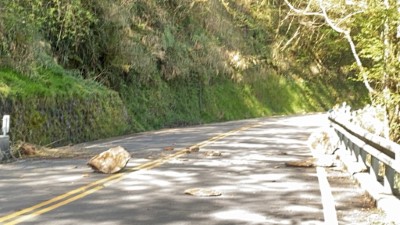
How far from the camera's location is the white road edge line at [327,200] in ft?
25.5

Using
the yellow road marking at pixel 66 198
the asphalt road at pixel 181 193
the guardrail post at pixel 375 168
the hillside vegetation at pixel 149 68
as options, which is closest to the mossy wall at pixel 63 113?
the hillside vegetation at pixel 149 68

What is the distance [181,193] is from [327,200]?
7.46 feet

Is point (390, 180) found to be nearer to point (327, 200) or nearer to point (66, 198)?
point (327, 200)

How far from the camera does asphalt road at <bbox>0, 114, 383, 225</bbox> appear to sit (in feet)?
26.3

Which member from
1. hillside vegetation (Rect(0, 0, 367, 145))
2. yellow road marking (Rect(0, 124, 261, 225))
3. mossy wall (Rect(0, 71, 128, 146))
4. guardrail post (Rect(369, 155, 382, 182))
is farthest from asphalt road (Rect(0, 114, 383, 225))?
hillside vegetation (Rect(0, 0, 367, 145))

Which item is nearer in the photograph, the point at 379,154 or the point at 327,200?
the point at 379,154

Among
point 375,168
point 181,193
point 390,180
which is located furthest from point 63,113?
point 390,180

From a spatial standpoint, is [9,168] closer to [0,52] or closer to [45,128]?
[45,128]

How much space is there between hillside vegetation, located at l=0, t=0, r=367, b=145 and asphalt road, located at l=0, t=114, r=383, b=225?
666 centimetres

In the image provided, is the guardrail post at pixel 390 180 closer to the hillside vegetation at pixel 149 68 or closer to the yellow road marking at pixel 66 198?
the yellow road marking at pixel 66 198

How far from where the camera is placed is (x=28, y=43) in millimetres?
22484

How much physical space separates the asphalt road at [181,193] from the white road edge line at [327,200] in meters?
0.01

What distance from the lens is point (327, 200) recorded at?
9.24 meters

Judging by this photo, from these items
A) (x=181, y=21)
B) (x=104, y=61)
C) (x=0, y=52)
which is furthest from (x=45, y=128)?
(x=181, y=21)
